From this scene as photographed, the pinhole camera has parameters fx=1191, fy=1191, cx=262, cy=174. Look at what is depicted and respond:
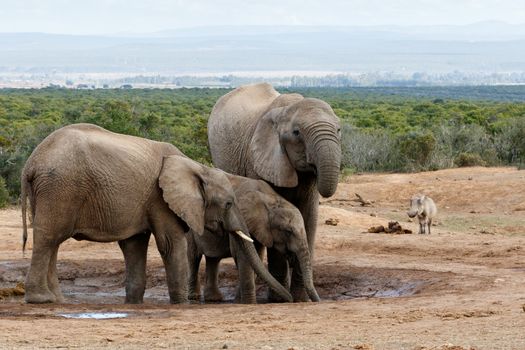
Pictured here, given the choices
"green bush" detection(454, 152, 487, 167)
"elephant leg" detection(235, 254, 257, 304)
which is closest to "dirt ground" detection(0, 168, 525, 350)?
"elephant leg" detection(235, 254, 257, 304)

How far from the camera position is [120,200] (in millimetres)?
11641

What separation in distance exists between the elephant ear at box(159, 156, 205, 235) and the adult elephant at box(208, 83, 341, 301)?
865mm

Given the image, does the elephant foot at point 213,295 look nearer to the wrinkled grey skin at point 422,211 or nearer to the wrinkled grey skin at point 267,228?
the wrinkled grey skin at point 267,228

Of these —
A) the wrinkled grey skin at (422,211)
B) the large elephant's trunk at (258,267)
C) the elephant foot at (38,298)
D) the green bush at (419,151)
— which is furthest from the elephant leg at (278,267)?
the green bush at (419,151)

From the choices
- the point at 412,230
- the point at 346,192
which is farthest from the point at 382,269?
the point at 346,192

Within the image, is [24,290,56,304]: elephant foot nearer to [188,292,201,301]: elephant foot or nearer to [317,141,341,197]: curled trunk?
[188,292,201,301]: elephant foot

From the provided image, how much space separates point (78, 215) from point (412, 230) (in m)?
9.09

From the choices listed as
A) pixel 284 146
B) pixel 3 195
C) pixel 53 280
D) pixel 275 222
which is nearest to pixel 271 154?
pixel 284 146

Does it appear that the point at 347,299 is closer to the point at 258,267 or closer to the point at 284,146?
the point at 258,267

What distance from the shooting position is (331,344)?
8195mm

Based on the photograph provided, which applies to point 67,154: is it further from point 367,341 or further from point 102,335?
point 367,341

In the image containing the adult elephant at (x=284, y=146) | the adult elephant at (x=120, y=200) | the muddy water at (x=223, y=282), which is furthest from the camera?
the muddy water at (x=223, y=282)

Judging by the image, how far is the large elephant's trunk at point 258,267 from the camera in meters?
11.9

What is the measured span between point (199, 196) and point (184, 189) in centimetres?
24
